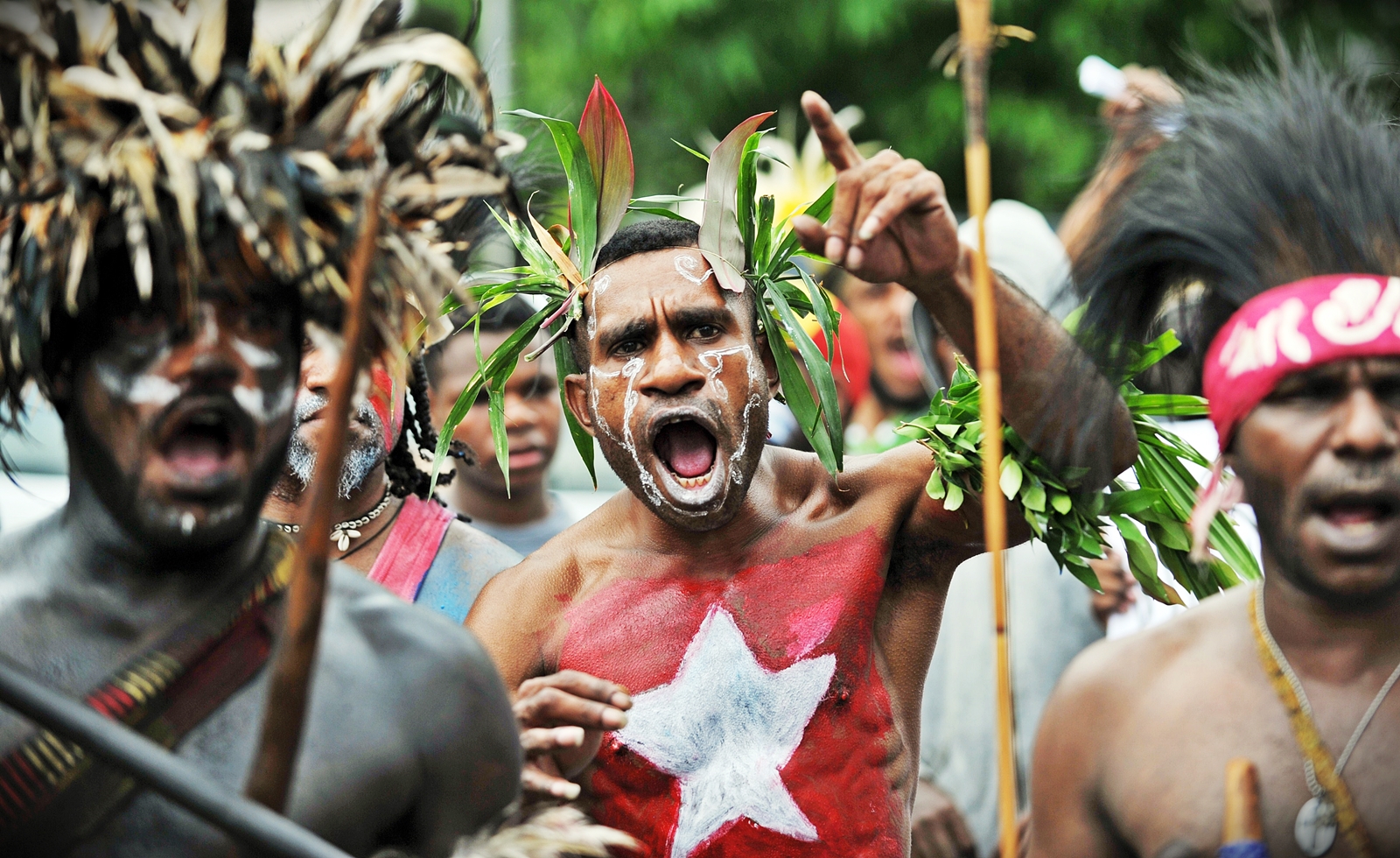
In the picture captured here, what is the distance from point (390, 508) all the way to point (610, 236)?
107 cm

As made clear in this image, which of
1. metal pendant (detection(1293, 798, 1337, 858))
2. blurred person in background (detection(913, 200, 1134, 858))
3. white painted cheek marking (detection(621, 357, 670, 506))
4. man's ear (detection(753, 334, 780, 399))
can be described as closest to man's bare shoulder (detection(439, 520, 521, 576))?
white painted cheek marking (detection(621, 357, 670, 506))

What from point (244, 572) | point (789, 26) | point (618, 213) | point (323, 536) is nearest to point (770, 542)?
point (618, 213)

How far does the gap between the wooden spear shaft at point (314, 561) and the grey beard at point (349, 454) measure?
2199 millimetres

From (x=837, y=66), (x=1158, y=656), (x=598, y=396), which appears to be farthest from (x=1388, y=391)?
(x=837, y=66)

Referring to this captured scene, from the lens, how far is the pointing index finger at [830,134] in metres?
2.83

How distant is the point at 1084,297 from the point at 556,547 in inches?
49.7

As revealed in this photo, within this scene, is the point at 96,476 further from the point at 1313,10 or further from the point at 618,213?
the point at 1313,10

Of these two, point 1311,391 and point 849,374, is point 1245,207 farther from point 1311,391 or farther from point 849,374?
point 849,374

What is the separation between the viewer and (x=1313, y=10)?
30.7ft

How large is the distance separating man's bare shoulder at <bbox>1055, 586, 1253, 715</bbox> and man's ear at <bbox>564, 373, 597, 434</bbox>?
1.27 meters

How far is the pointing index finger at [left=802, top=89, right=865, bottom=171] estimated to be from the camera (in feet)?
9.29

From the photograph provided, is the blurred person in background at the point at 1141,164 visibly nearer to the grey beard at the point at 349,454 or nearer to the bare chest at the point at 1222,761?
the bare chest at the point at 1222,761

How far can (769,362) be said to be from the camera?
3.71m

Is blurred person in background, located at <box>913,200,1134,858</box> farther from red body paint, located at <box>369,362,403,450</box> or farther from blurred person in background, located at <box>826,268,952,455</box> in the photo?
blurred person in background, located at <box>826,268,952,455</box>
